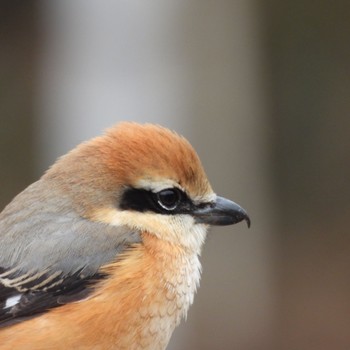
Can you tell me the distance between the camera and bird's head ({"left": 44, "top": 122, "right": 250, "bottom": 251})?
3324mm

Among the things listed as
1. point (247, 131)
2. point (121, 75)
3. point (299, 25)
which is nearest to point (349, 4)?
point (299, 25)

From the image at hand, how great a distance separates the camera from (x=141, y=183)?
332cm

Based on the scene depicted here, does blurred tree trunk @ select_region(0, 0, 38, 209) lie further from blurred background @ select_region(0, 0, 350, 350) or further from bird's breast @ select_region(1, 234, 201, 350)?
bird's breast @ select_region(1, 234, 201, 350)

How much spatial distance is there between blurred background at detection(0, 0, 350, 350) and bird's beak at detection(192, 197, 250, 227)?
323 cm

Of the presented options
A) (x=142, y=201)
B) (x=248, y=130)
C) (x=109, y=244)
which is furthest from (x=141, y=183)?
(x=248, y=130)

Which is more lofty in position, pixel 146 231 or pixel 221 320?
pixel 146 231

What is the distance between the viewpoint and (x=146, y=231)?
3.35 meters

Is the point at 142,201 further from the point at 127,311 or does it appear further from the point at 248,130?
the point at 248,130

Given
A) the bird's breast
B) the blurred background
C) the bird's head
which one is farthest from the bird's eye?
the blurred background

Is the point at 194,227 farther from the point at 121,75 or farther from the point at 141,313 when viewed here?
the point at 121,75

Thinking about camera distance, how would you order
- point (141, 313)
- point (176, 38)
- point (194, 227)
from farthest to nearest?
point (176, 38)
point (194, 227)
point (141, 313)

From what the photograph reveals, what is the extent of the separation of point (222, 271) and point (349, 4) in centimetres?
219

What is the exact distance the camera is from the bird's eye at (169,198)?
132 inches

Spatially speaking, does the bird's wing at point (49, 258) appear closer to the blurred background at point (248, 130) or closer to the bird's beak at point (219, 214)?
the bird's beak at point (219, 214)
